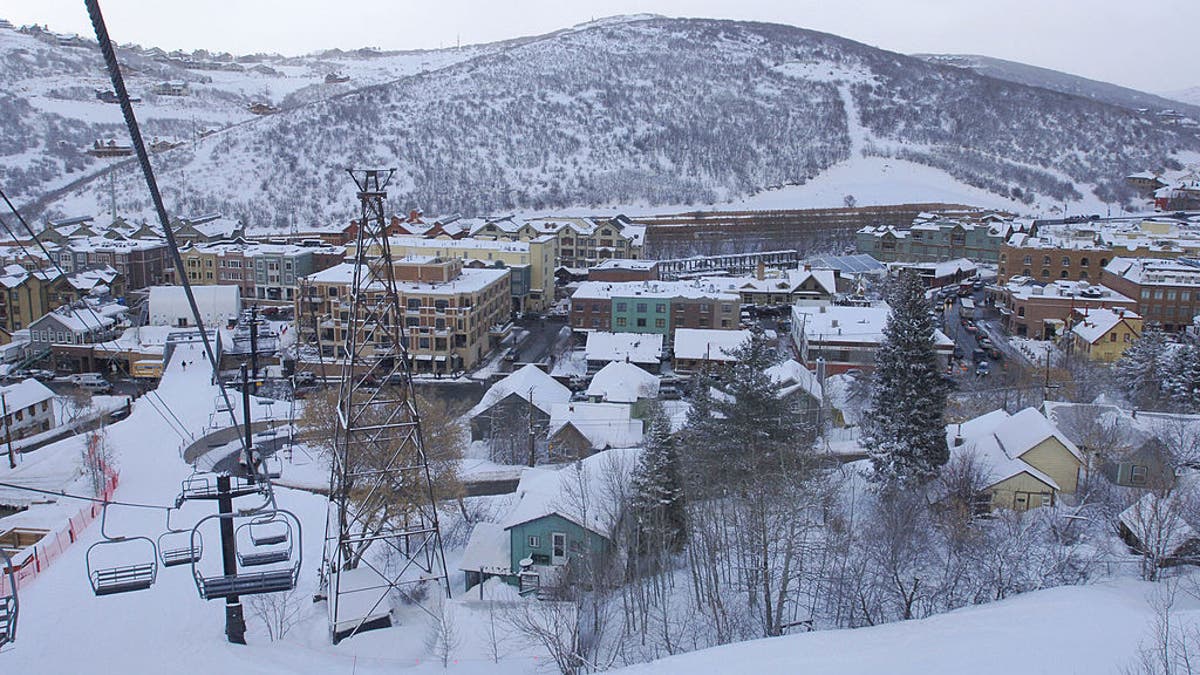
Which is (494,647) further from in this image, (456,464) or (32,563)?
(32,563)

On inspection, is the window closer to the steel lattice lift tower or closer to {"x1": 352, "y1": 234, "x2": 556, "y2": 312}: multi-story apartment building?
the steel lattice lift tower

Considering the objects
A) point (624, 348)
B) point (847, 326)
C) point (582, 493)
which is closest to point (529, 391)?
point (624, 348)

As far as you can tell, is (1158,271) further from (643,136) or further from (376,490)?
(643,136)

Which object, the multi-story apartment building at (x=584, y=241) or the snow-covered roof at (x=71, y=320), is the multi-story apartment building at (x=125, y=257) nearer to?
the snow-covered roof at (x=71, y=320)

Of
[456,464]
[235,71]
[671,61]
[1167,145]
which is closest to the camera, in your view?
[456,464]

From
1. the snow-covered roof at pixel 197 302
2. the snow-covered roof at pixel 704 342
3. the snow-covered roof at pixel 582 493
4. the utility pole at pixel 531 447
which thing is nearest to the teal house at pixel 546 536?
the snow-covered roof at pixel 582 493

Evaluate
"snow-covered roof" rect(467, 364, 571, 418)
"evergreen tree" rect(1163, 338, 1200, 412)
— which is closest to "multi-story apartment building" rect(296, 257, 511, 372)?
"snow-covered roof" rect(467, 364, 571, 418)

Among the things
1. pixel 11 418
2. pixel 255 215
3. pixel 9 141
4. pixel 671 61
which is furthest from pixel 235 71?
pixel 11 418
